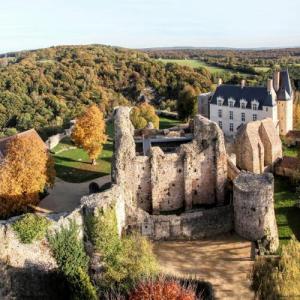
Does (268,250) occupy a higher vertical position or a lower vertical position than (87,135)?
lower

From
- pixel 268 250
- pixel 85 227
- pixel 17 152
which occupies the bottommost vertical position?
pixel 268 250

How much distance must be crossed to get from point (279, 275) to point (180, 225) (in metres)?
9.07

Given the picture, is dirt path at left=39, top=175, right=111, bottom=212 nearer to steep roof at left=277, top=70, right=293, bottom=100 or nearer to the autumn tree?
the autumn tree

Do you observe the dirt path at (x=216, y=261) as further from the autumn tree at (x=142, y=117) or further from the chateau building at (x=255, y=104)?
the autumn tree at (x=142, y=117)

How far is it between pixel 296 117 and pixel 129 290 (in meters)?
41.2

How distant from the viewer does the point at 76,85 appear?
79938 mm

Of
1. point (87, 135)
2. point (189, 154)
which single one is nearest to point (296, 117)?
point (87, 135)

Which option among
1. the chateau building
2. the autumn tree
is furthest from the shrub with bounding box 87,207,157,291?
the autumn tree

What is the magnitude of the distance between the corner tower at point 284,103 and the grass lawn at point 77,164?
19.3 metres

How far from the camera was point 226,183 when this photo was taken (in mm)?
30094

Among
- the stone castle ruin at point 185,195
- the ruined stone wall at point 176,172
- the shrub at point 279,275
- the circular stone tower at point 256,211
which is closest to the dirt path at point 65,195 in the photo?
the ruined stone wall at point 176,172

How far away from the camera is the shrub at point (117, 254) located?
830 inches

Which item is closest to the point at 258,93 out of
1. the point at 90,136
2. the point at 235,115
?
the point at 235,115

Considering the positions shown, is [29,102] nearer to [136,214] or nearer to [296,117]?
[296,117]
